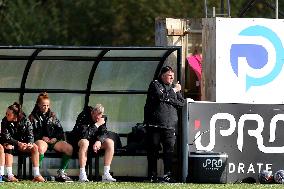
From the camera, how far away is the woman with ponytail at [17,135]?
25.0 metres

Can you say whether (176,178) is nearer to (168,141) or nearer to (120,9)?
A: (168,141)

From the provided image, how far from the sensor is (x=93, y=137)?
25.4 metres

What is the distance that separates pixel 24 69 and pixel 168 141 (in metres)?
3.60

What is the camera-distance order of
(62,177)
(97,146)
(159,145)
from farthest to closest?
(62,177) < (159,145) < (97,146)

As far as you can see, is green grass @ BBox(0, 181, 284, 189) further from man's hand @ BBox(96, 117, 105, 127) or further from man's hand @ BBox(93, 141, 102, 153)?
man's hand @ BBox(96, 117, 105, 127)

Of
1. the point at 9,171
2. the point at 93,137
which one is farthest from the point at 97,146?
the point at 9,171

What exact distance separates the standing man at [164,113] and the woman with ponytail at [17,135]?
1944mm

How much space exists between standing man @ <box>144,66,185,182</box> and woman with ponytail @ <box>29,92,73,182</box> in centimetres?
148

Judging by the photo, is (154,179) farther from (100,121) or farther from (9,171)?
(9,171)

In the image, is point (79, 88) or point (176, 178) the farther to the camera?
point (79, 88)

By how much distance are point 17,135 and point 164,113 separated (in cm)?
249

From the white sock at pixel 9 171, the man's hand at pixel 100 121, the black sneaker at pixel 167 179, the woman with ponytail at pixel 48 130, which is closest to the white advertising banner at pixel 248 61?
the black sneaker at pixel 167 179

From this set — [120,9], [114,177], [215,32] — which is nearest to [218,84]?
[215,32]

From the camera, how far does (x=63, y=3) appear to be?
287 feet
